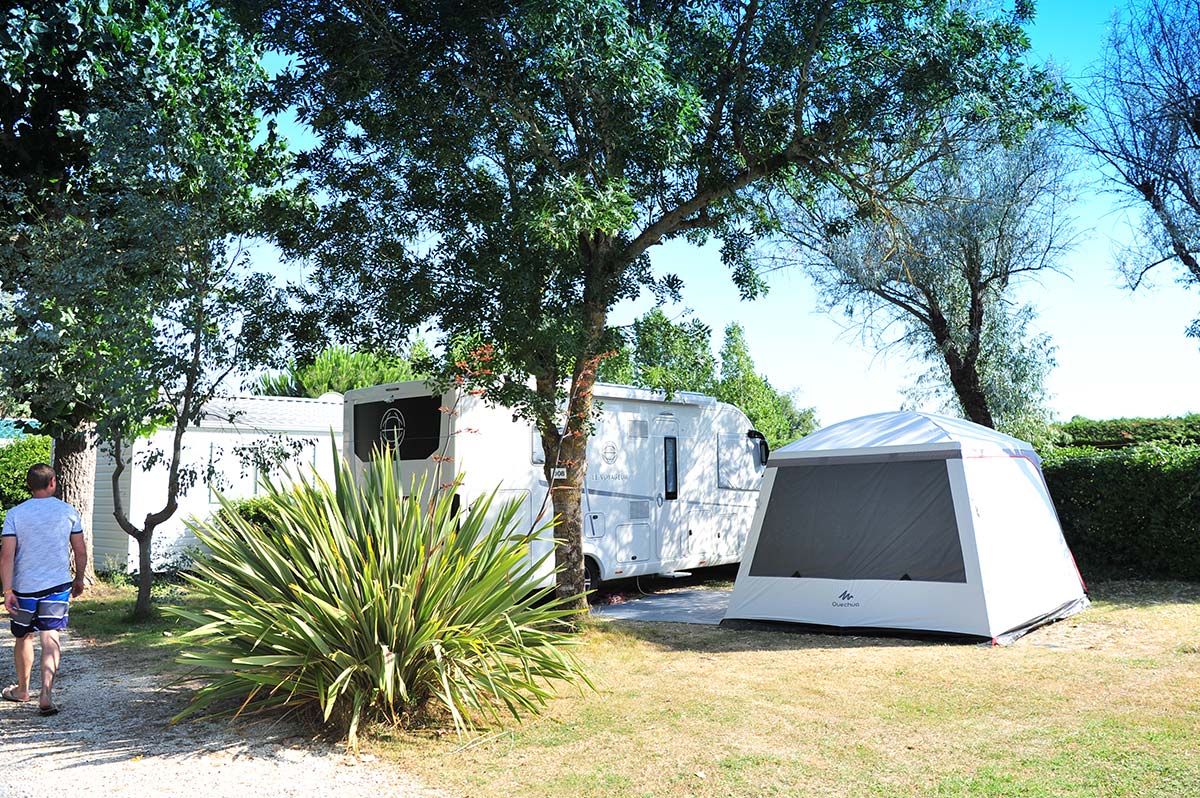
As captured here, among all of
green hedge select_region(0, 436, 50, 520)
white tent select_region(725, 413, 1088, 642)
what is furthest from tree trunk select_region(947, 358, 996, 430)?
green hedge select_region(0, 436, 50, 520)

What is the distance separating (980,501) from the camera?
841cm

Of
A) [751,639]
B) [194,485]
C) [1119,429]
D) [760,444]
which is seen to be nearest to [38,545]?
[751,639]

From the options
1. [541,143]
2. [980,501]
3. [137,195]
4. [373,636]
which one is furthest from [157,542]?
[980,501]

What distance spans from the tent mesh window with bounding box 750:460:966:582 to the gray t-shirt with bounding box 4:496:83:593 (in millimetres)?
5761

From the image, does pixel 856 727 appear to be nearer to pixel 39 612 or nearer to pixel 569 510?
pixel 569 510

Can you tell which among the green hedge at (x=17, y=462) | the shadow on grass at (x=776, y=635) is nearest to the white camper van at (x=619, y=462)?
the shadow on grass at (x=776, y=635)

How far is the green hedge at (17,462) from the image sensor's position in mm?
15203

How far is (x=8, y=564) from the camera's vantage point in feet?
19.5

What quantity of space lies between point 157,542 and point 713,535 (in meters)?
8.18

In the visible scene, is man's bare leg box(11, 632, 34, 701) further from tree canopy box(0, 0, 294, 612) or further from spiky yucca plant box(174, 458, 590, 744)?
tree canopy box(0, 0, 294, 612)

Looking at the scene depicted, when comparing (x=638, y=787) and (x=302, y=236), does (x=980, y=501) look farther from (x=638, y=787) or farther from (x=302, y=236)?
(x=302, y=236)

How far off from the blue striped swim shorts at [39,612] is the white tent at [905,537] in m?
5.60

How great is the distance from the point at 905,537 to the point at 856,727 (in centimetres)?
336

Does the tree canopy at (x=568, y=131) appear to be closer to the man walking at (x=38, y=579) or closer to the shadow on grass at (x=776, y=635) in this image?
the shadow on grass at (x=776, y=635)
